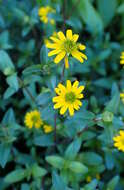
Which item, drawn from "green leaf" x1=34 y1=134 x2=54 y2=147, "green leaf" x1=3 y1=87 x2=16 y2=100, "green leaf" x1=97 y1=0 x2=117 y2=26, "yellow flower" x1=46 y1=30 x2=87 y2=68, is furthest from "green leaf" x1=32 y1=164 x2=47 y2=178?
"green leaf" x1=97 y1=0 x2=117 y2=26

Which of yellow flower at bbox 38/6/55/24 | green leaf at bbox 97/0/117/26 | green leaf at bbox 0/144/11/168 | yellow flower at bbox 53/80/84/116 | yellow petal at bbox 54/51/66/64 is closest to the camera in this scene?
yellow petal at bbox 54/51/66/64

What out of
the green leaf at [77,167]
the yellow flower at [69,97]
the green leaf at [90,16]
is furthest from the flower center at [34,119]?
the green leaf at [90,16]

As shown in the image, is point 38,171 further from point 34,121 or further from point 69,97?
point 69,97

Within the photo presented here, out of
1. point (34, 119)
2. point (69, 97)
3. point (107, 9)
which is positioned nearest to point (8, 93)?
point (34, 119)

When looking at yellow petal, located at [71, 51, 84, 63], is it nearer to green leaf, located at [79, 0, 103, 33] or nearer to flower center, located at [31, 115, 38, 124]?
flower center, located at [31, 115, 38, 124]

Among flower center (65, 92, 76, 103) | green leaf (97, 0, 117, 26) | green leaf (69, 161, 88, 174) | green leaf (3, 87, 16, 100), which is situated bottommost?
green leaf (69, 161, 88, 174)

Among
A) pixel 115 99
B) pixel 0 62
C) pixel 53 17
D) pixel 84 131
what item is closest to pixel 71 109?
pixel 115 99

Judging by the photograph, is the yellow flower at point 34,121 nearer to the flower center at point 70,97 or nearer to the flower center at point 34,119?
the flower center at point 34,119

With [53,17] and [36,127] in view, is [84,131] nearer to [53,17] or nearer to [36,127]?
[36,127]
